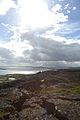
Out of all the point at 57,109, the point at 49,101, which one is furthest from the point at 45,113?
the point at 49,101

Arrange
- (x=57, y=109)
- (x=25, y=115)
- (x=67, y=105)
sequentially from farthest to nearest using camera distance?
1. (x=67, y=105)
2. (x=57, y=109)
3. (x=25, y=115)

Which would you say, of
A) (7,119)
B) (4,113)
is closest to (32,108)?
(4,113)

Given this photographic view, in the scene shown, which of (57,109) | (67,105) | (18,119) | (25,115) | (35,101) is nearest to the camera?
(18,119)

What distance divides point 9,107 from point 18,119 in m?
23.6

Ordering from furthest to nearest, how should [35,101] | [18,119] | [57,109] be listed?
1. [35,101]
2. [57,109]
3. [18,119]

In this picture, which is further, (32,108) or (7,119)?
(32,108)

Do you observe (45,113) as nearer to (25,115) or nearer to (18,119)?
(25,115)

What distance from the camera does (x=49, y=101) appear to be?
391 feet

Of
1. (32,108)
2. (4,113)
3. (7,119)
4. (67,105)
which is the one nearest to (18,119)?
(7,119)

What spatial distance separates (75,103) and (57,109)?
18088 mm

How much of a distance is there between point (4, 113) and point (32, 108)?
14.5m

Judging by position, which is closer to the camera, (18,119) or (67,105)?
(18,119)

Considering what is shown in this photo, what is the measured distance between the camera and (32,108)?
4016 inches

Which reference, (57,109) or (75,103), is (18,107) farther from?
(75,103)
